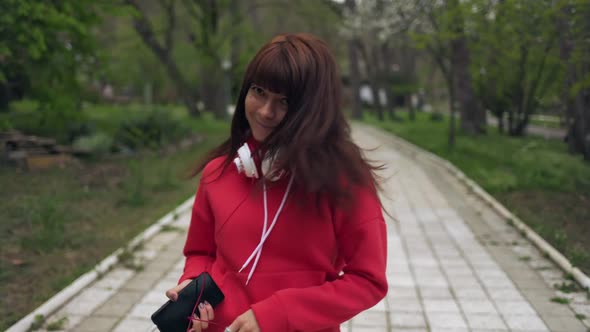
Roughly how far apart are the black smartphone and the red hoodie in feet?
0.16

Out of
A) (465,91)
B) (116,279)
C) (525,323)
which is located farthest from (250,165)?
(465,91)

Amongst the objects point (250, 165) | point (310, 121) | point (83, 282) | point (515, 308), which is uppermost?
point (310, 121)

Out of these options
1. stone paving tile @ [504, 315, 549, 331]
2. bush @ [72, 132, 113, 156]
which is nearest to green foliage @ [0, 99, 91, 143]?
bush @ [72, 132, 113, 156]

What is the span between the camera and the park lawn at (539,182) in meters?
6.85

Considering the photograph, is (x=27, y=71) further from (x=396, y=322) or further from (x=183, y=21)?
(x=183, y=21)

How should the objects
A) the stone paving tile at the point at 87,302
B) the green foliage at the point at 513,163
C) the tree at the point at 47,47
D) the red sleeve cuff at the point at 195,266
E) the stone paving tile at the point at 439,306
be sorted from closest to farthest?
the red sleeve cuff at the point at 195,266, the stone paving tile at the point at 87,302, the stone paving tile at the point at 439,306, the tree at the point at 47,47, the green foliage at the point at 513,163

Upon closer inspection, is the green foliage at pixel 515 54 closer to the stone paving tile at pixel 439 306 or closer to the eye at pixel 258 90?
the stone paving tile at pixel 439 306

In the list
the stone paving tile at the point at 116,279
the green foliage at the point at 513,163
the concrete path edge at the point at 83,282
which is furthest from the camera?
the green foliage at the point at 513,163

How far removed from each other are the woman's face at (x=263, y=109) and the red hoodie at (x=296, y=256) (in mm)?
174

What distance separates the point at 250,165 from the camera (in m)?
1.84

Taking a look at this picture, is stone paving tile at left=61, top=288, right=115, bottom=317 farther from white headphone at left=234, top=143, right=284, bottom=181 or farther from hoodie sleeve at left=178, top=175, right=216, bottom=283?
white headphone at left=234, top=143, right=284, bottom=181

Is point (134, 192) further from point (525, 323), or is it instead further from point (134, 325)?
point (525, 323)

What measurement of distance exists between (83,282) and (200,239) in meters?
3.63

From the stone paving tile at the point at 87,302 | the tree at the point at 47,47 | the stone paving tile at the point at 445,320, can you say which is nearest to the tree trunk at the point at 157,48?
the tree at the point at 47,47
